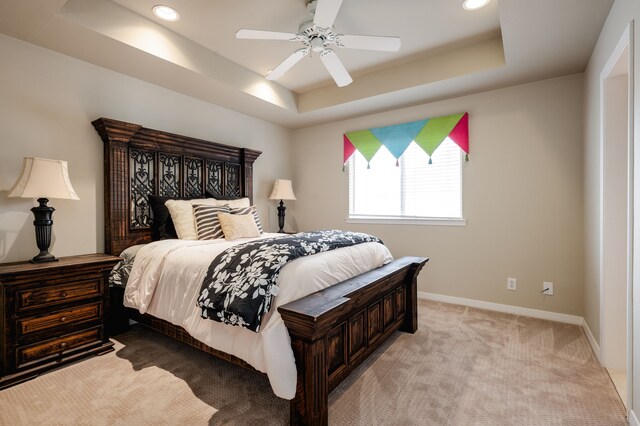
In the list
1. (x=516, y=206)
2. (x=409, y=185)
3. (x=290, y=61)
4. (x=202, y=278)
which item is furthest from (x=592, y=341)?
(x=290, y=61)

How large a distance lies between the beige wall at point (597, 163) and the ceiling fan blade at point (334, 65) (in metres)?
1.73

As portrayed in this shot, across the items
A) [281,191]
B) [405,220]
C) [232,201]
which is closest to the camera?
[232,201]

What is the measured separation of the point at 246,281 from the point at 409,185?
2835 mm

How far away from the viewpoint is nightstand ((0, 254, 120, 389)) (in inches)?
78.1

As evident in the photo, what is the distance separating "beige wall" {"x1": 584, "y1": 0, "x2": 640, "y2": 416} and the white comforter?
1519 millimetres

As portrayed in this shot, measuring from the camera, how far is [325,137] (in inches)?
183

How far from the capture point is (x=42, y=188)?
85.9 inches

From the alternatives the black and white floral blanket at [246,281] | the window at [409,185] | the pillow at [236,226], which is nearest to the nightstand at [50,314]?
the pillow at [236,226]

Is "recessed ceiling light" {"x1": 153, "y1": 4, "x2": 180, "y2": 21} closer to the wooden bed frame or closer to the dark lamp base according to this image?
the wooden bed frame

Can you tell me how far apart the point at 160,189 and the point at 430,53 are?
9.99 feet

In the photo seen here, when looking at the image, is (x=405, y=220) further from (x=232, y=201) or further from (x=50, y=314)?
(x=50, y=314)

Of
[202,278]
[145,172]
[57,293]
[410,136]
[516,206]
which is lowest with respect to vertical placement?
[57,293]

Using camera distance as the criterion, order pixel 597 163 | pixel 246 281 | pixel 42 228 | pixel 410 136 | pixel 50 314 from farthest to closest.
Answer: pixel 410 136, pixel 597 163, pixel 42 228, pixel 50 314, pixel 246 281

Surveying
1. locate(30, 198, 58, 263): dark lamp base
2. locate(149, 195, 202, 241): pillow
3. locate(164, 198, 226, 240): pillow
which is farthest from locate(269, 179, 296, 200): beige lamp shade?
locate(30, 198, 58, 263): dark lamp base
